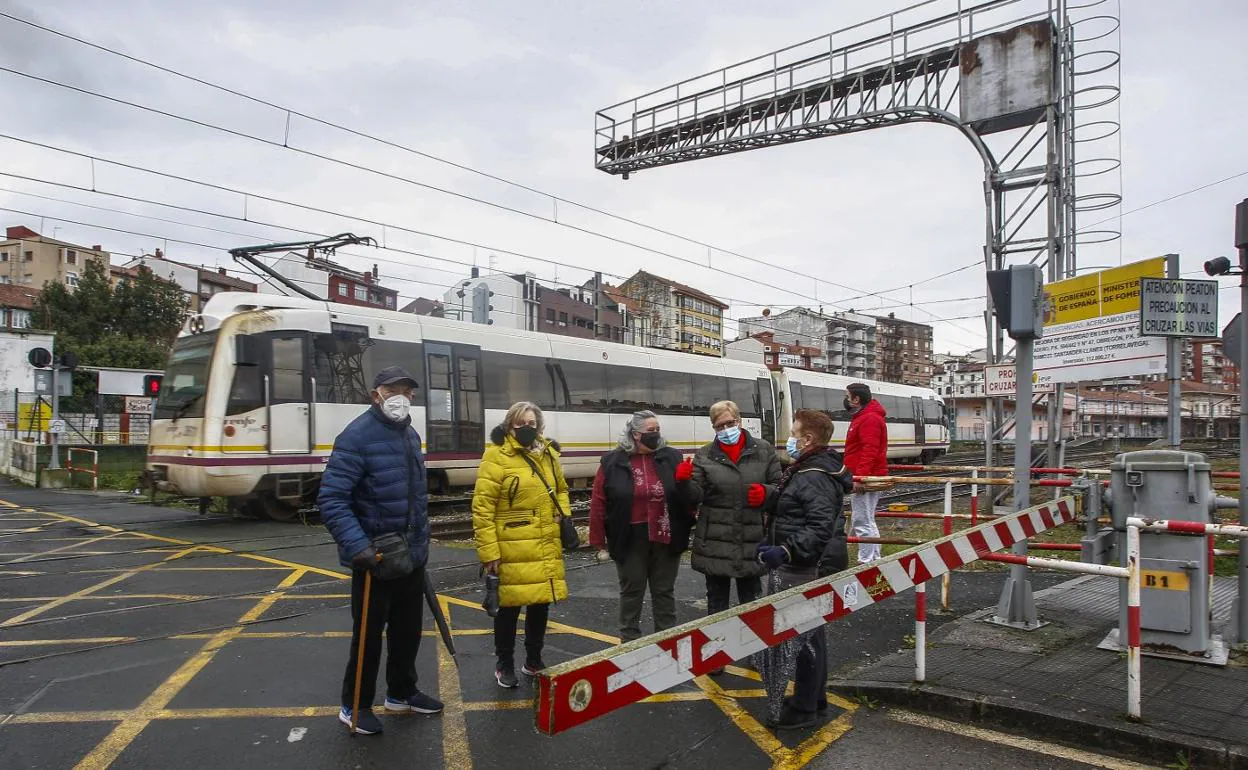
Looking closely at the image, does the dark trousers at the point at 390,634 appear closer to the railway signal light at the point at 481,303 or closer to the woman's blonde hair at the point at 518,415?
the woman's blonde hair at the point at 518,415

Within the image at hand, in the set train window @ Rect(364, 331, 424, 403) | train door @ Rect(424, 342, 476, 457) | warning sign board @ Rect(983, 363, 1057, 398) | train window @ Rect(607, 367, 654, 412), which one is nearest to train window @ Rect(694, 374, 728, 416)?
train window @ Rect(607, 367, 654, 412)

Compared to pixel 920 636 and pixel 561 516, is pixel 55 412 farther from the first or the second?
pixel 920 636

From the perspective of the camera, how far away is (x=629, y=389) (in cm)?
1731

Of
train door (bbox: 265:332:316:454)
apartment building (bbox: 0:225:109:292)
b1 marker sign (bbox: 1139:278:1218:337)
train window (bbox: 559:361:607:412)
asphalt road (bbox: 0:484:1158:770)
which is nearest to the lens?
asphalt road (bbox: 0:484:1158:770)

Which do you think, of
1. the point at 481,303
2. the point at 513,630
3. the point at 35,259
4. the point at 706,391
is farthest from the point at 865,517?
the point at 35,259

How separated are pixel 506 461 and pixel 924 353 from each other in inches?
5870

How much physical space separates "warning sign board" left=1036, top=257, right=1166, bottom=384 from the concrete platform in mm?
3320

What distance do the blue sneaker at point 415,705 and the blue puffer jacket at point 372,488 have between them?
0.73 metres

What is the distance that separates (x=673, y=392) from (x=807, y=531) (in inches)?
570

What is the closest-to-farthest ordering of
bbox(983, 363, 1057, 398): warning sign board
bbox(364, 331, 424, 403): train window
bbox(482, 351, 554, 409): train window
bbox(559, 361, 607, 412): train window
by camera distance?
bbox(983, 363, 1057, 398): warning sign board < bbox(364, 331, 424, 403): train window < bbox(482, 351, 554, 409): train window < bbox(559, 361, 607, 412): train window

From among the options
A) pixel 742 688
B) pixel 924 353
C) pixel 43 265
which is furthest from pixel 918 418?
pixel 924 353

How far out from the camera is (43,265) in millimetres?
69938

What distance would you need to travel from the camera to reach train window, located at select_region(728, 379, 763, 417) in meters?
20.5

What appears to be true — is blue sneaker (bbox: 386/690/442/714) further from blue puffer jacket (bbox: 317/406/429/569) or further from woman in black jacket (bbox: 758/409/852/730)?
woman in black jacket (bbox: 758/409/852/730)
